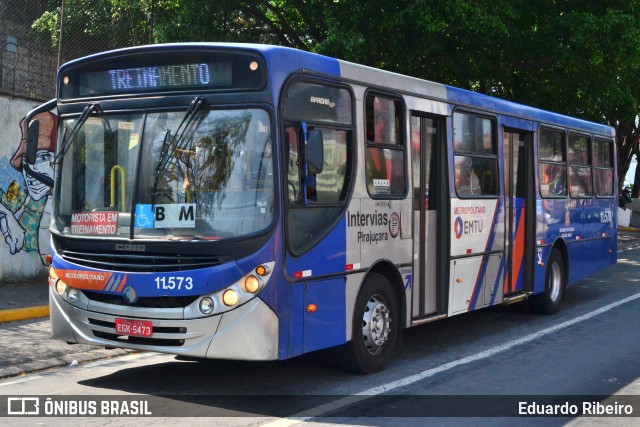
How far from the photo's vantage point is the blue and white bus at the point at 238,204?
6938 mm

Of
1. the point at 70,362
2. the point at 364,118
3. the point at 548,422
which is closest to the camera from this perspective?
the point at 548,422

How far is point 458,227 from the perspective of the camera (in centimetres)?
987

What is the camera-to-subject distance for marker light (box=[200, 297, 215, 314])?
6.88 m

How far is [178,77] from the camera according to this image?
24.1ft

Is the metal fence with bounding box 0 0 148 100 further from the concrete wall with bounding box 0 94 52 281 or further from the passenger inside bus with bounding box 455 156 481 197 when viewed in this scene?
the passenger inside bus with bounding box 455 156 481 197

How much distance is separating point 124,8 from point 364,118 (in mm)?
10267

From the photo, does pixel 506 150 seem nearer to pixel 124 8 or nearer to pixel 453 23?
pixel 453 23

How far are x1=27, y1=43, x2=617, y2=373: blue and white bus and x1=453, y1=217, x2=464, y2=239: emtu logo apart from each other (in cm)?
56

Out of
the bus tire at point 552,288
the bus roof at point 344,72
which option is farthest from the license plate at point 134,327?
the bus tire at point 552,288

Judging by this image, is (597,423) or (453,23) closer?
(597,423)

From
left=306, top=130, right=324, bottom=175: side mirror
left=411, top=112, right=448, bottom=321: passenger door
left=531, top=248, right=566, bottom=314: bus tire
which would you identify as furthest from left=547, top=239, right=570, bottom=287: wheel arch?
left=306, top=130, right=324, bottom=175: side mirror

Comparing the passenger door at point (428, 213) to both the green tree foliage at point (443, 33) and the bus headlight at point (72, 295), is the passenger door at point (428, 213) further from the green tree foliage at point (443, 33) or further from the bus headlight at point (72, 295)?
the green tree foliage at point (443, 33)

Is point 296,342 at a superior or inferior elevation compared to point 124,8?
inferior

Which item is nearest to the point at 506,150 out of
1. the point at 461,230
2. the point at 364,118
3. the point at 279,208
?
the point at 461,230
